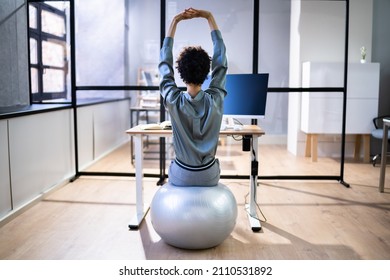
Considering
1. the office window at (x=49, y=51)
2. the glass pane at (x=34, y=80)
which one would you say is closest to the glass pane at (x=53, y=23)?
the office window at (x=49, y=51)

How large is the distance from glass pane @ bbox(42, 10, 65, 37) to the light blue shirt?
9.71 feet

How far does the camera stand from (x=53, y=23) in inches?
213

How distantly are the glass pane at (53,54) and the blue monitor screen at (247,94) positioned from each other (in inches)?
99.9

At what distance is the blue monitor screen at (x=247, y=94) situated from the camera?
358 cm

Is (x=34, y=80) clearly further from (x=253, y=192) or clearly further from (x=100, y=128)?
(x=253, y=192)

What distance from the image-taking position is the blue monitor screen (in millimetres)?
3580

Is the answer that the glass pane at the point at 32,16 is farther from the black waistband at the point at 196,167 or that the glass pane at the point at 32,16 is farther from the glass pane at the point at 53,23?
the black waistband at the point at 196,167

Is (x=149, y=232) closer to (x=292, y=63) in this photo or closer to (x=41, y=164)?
(x=41, y=164)

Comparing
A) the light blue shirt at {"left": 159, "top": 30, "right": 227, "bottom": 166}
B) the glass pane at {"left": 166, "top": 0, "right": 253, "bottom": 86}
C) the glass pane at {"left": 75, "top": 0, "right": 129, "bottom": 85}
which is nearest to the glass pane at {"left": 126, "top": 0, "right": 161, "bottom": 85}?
the glass pane at {"left": 75, "top": 0, "right": 129, "bottom": 85}

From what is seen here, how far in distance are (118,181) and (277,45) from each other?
7.67ft

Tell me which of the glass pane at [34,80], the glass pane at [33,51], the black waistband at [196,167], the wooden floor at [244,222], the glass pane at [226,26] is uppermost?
the glass pane at [226,26]

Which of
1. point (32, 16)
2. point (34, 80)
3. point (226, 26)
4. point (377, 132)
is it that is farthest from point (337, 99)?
point (32, 16)

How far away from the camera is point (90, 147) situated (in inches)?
229
